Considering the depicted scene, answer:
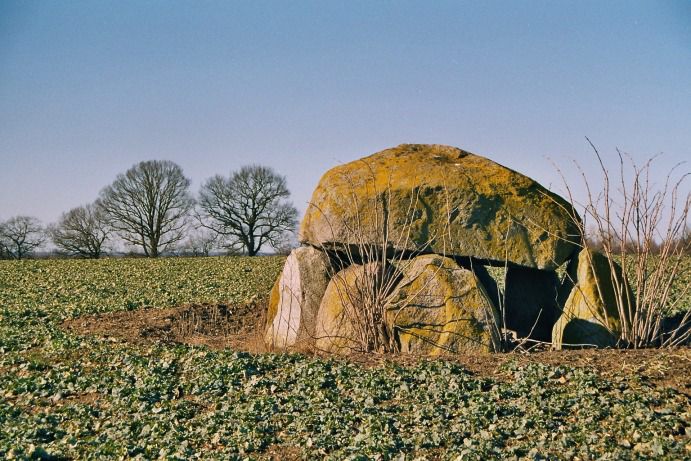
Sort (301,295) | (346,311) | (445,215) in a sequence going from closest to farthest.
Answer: (346,311) → (445,215) → (301,295)

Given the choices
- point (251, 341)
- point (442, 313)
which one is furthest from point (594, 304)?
point (251, 341)

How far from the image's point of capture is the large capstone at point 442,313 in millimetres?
9961

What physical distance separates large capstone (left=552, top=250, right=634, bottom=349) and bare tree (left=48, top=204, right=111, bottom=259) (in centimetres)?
4252

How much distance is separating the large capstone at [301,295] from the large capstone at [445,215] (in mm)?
374

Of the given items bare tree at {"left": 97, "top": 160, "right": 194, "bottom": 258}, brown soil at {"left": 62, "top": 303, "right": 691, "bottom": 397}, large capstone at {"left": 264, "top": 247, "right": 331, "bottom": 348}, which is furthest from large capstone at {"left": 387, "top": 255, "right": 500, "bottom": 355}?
bare tree at {"left": 97, "top": 160, "right": 194, "bottom": 258}

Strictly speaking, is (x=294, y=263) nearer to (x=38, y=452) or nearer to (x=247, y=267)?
(x=38, y=452)

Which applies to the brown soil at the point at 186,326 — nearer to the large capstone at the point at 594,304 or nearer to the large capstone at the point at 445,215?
the large capstone at the point at 445,215

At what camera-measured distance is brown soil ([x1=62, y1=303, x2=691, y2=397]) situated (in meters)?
8.66

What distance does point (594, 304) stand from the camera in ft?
35.8

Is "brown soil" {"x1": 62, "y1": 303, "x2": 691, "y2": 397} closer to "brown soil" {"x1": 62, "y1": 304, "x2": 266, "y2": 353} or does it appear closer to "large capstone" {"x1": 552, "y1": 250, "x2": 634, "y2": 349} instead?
"brown soil" {"x1": 62, "y1": 304, "x2": 266, "y2": 353}

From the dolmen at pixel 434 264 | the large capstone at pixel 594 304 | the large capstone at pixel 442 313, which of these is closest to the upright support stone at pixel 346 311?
the dolmen at pixel 434 264

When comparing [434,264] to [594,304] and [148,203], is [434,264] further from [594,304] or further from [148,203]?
[148,203]

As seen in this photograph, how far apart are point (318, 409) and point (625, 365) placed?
3.97 meters

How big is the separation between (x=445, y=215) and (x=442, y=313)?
162cm
